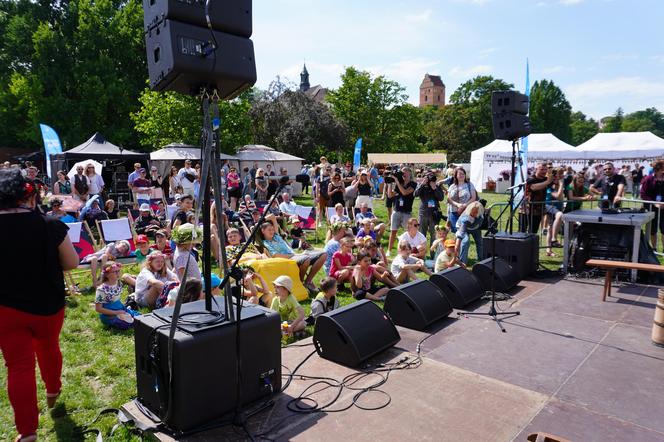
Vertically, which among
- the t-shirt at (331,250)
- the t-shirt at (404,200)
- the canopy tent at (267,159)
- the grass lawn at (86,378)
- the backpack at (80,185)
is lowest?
the grass lawn at (86,378)

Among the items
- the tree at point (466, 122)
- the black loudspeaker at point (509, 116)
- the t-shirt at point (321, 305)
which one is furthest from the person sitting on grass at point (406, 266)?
the tree at point (466, 122)

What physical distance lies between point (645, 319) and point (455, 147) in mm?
60218

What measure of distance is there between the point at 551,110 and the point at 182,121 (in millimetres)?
74448

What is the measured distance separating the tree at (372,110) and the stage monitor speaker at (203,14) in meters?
49.9

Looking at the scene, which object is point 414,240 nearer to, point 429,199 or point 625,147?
point 429,199

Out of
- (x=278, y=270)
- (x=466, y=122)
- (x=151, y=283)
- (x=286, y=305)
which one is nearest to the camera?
(x=286, y=305)

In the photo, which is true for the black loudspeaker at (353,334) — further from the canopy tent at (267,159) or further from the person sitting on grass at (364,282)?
the canopy tent at (267,159)

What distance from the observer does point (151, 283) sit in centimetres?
621

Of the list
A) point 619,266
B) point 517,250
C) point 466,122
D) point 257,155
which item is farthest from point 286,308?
point 466,122

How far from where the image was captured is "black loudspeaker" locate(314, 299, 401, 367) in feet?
14.5

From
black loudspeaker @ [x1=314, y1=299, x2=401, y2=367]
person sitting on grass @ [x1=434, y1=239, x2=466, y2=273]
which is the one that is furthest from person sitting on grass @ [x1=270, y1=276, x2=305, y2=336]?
person sitting on grass @ [x1=434, y1=239, x2=466, y2=273]

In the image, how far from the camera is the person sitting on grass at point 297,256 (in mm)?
7453

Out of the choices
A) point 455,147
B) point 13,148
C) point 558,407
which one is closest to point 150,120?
point 558,407

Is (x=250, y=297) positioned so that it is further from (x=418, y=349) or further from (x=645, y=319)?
(x=645, y=319)
